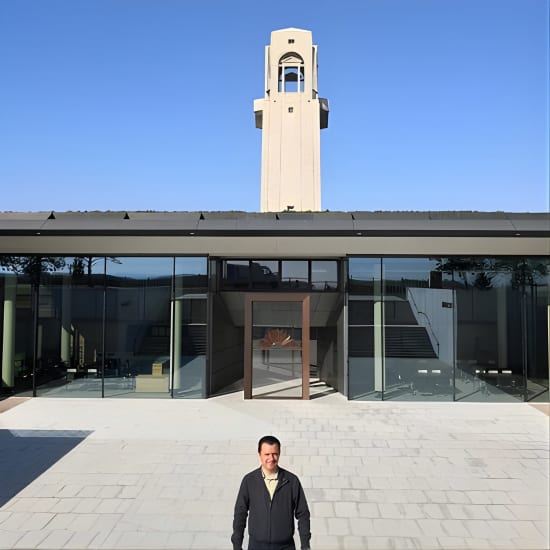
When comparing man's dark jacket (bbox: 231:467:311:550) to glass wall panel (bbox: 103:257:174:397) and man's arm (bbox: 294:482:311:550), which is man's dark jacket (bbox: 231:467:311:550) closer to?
man's arm (bbox: 294:482:311:550)

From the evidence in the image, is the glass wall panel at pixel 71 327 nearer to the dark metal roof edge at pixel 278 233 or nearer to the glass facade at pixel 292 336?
the glass facade at pixel 292 336

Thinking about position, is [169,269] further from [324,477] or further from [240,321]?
[324,477]

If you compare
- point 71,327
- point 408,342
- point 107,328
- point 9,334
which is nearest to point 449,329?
point 408,342

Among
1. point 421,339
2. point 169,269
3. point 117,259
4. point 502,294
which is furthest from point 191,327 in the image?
point 502,294

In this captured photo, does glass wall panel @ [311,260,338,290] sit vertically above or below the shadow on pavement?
above

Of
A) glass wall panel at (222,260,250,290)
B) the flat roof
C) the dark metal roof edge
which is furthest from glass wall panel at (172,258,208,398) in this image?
the flat roof

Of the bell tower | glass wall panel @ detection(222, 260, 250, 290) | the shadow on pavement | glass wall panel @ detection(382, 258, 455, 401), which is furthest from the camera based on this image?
the bell tower

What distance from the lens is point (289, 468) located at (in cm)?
766

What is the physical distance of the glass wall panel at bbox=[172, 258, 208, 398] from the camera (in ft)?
44.4

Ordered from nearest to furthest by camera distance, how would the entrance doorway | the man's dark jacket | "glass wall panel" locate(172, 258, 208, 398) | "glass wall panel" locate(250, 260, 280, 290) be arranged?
the man's dark jacket → the entrance doorway → "glass wall panel" locate(172, 258, 208, 398) → "glass wall panel" locate(250, 260, 280, 290)

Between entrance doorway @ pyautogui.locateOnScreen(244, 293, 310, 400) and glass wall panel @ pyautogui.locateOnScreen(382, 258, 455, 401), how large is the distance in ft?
7.72

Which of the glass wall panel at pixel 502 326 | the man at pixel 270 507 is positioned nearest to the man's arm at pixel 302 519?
the man at pixel 270 507

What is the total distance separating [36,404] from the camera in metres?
12.6

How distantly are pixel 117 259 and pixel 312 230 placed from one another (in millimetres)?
6137
